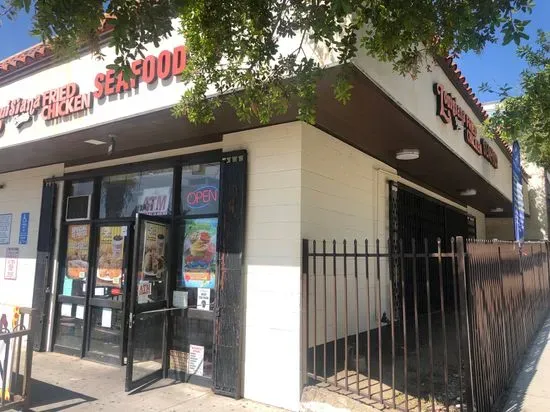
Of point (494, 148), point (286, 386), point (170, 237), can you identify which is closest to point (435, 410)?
point (286, 386)

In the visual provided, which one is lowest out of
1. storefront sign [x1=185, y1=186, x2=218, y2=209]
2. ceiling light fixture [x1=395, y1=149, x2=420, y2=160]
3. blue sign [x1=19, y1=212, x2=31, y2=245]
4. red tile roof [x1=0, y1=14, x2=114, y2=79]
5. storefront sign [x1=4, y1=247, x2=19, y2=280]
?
storefront sign [x1=4, y1=247, x2=19, y2=280]

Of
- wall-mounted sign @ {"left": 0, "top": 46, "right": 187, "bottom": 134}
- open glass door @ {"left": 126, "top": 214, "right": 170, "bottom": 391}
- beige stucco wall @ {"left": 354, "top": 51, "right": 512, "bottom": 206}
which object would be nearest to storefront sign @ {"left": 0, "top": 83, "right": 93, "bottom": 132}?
wall-mounted sign @ {"left": 0, "top": 46, "right": 187, "bottom": 134}

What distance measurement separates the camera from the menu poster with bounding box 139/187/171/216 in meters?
7.16

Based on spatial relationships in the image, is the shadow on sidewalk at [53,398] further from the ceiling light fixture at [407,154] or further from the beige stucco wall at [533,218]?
the beige stucco wall at [533,218]

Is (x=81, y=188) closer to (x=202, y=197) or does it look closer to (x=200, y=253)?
(x=202, y=197)

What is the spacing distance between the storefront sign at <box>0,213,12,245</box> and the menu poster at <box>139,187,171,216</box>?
377cm

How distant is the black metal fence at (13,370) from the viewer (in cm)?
499

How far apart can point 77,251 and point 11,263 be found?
196 cm

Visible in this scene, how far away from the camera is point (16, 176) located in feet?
31.2

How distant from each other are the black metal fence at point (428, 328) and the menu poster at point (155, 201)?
261 centimetres

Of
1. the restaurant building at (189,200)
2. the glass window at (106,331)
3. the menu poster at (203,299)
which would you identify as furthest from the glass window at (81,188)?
the menu poster at (203,299)

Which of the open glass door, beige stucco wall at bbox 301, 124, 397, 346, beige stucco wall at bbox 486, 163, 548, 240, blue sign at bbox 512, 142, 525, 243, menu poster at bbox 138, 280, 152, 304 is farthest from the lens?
beige stucco wall at bbox 486, 163, 548, 240

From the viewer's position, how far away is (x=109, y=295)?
7633 millimetres

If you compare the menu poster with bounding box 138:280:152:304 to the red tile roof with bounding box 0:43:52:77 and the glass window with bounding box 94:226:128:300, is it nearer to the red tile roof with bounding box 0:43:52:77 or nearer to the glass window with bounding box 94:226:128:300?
the glass window with bounding box 94:226:128:300
